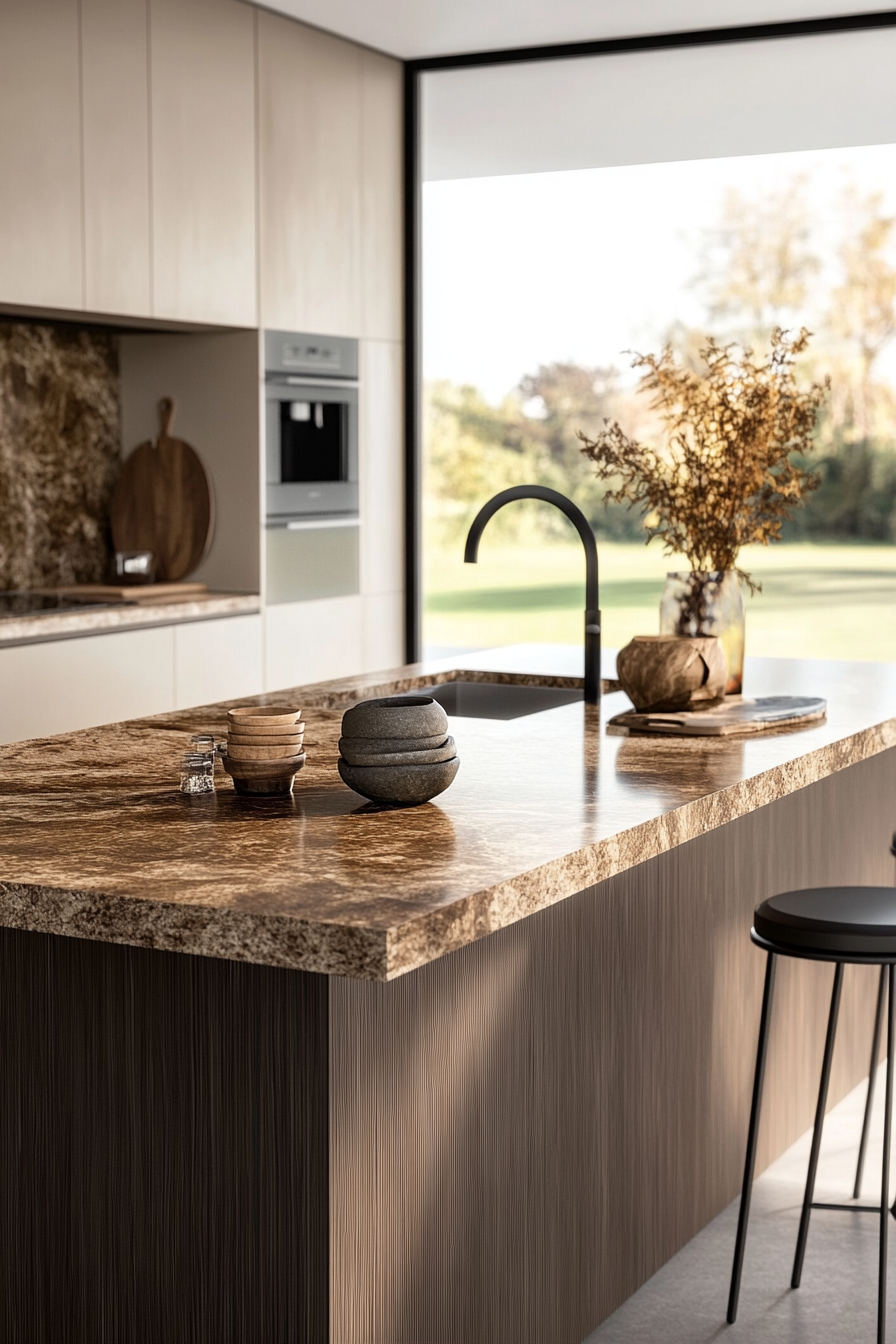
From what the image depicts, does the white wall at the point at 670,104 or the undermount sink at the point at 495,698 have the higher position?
the white wall at the point at 670,104

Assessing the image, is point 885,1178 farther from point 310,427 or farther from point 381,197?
point 381,197

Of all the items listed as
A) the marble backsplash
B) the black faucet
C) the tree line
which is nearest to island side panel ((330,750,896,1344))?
the black faucet

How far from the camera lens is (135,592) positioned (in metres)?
4.98

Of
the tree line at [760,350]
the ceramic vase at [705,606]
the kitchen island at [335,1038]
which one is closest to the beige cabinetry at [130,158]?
the ceramic vase at [705,606]

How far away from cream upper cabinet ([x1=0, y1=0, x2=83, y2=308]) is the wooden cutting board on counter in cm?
88

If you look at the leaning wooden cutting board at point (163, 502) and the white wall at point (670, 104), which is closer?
the leaning wooden cutting board at point (163, 502)

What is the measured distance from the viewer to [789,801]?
3.17 meters

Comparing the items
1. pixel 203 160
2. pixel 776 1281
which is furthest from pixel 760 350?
pixel 776 1281

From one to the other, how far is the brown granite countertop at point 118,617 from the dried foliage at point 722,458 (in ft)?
6.06

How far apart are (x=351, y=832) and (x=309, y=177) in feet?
13.6

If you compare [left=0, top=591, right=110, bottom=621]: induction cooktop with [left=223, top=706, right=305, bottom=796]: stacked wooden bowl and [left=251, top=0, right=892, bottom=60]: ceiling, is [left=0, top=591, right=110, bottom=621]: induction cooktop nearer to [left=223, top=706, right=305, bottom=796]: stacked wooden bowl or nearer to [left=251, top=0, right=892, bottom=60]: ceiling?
[left=251, top=0, right=892, bottom=60]: ceiling

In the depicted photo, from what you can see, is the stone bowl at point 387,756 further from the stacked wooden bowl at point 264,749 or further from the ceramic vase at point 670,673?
the ceramic vase at point 670,673

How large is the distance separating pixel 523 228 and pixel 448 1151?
72.0ft

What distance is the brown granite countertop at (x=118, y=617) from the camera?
14.1 feet
